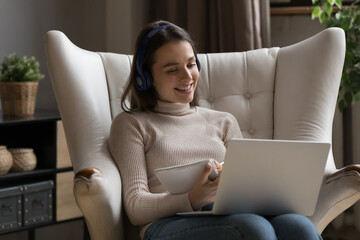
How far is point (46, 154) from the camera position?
2422 mm

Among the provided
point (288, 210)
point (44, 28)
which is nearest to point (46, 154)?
point (44, 28)

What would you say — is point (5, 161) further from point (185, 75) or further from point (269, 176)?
point (269, 176)

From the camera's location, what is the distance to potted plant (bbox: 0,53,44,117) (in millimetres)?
2389

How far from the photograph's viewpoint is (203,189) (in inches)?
60.4

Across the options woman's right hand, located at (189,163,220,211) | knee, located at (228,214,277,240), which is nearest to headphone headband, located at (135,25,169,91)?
woman's right hand, located at (189,163,220,211)

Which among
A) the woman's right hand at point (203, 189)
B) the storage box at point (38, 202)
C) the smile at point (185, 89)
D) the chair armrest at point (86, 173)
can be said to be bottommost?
the storage box at point (38, 202)

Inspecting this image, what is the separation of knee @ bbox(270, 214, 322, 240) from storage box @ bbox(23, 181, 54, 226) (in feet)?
3.64

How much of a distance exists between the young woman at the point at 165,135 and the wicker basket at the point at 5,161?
1.99ft

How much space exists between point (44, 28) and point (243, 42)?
2.96ft

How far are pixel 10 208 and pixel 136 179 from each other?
0.76 m

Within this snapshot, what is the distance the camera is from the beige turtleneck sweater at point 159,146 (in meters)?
1.62

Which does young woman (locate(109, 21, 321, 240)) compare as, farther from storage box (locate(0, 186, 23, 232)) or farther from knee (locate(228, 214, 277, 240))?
storage box (locate(0, 186, 23, 232))

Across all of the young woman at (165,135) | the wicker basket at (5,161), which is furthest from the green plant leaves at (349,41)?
the wicker basket at (5,161)

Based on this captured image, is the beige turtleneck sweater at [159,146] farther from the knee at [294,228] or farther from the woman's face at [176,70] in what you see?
the knee at [294,228]
